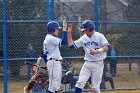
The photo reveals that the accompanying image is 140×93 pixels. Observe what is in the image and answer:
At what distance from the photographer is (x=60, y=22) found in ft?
43.8

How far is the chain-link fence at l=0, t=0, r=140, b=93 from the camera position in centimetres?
1325

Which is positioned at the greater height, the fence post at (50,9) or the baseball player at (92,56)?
the fence post at (50,9)

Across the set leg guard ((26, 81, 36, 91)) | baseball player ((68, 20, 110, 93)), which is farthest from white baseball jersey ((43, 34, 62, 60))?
leg guard ((26, 81, 36, 91))

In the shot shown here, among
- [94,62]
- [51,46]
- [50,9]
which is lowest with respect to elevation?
[94,62]

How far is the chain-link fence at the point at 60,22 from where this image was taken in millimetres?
13250

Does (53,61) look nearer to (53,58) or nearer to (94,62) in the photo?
(53,58)

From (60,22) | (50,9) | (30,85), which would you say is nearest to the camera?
(30,85)

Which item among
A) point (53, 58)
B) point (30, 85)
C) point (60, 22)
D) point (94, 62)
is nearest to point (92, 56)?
point (94, 62)

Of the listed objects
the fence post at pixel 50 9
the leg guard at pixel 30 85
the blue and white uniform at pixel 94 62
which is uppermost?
the fence post at pixel 50 9

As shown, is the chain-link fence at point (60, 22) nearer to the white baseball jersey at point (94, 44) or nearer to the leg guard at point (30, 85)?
the leg guard at point (30, 85)

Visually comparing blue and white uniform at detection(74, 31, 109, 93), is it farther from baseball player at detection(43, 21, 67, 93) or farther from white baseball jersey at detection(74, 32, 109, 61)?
baseball player at detection(43, 21, 67, 93)

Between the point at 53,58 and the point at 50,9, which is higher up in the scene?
the point at 50,9

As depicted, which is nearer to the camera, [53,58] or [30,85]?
[53,58]

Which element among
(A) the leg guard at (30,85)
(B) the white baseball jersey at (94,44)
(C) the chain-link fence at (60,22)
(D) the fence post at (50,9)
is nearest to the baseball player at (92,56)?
(B) the white baseball jersey at (94,44)
